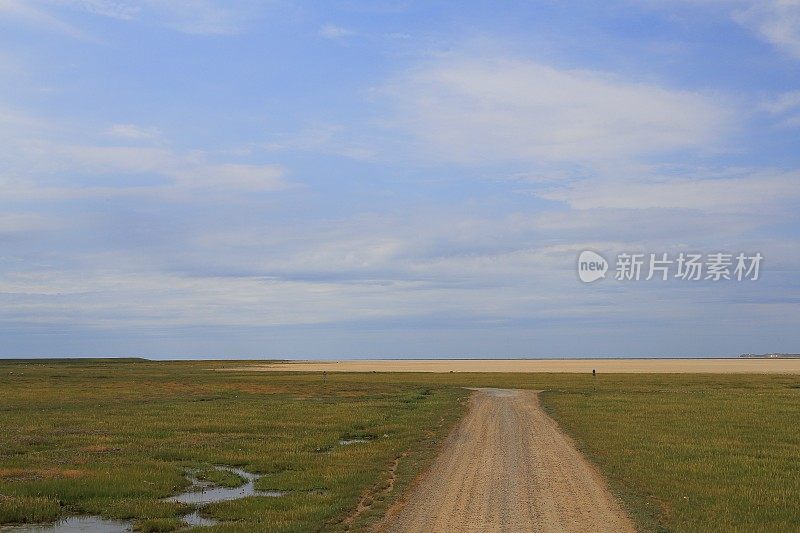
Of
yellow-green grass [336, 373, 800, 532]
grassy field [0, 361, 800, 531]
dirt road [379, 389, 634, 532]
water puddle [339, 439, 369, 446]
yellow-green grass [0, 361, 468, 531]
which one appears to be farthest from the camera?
water puddle [339, 439, 369, 446]

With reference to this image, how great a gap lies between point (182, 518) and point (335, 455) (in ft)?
34.8

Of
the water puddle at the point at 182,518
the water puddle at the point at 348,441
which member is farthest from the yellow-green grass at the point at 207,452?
the water puddle at the point at 348,441

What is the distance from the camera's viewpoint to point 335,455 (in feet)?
96.0

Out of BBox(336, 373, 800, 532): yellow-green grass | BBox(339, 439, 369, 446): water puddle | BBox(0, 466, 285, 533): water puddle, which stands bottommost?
BBox(339, 439, 369, 446): water puddle

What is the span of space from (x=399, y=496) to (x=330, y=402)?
123 ft

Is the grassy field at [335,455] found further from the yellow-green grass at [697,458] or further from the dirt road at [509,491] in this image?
the dirt road at [509,491]

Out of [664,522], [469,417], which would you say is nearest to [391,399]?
[469,417]

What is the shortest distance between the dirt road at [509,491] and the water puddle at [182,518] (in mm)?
5378

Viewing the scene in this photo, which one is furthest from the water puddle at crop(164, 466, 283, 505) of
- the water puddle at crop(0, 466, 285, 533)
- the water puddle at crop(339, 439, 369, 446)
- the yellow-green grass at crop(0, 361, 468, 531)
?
the water puddle at crop(339, 439, 369, 446)

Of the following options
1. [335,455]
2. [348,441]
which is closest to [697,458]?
[335,455]

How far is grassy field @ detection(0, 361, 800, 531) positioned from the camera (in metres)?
19.2

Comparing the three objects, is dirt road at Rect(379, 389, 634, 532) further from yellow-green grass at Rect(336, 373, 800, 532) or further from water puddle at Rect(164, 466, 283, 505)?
water puddle at Rect(164, 466, 283, 505)

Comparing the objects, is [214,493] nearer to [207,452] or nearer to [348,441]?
[207,452]

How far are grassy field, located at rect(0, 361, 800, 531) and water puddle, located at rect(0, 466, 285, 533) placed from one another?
1.39 ft
